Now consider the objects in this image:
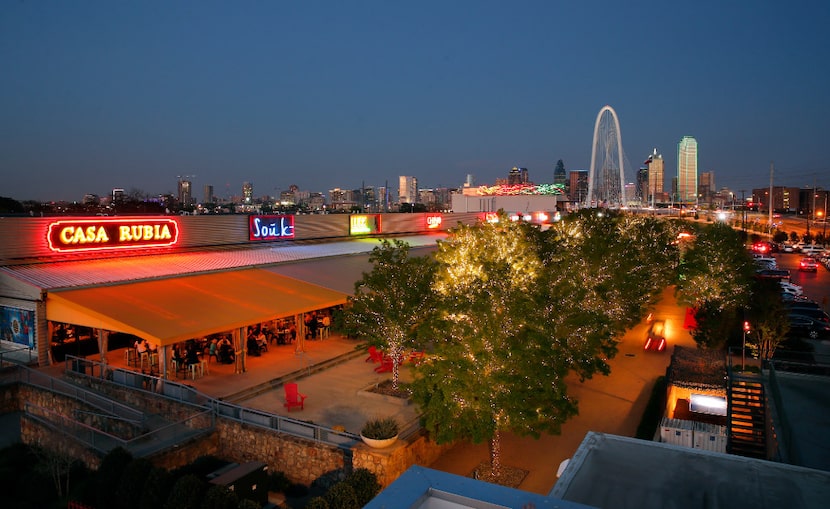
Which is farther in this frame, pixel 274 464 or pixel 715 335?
pixel 715 335

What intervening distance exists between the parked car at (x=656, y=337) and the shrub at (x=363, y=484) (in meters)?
17.0

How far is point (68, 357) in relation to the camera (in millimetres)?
18047

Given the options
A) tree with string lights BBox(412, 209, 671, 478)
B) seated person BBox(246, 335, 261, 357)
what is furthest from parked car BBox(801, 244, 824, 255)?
seated person BBox(246, 335, 261, 357)

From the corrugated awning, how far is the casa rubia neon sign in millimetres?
3073

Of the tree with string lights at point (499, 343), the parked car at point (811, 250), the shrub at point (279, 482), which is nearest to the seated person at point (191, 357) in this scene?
the shrub at point (279, 482)

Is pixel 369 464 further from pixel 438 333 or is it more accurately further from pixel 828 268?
pixel 828 268

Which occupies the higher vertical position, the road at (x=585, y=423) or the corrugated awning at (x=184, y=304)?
the corrugated awning at (x=184, y=304)

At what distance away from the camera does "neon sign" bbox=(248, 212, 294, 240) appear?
2803 centimetres

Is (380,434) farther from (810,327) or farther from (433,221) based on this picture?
(433,221)

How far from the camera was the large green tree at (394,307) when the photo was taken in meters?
16.9

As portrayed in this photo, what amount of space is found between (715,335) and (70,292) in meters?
23.2

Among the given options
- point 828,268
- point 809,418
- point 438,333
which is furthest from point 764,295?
point 828,268

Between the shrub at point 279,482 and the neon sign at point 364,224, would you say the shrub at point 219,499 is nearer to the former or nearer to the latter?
the shrub at point 279,482

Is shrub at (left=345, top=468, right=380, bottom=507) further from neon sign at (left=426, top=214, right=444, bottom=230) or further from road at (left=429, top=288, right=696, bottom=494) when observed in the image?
neon sign at (left=426, top=214, right=444, bottom=230)
